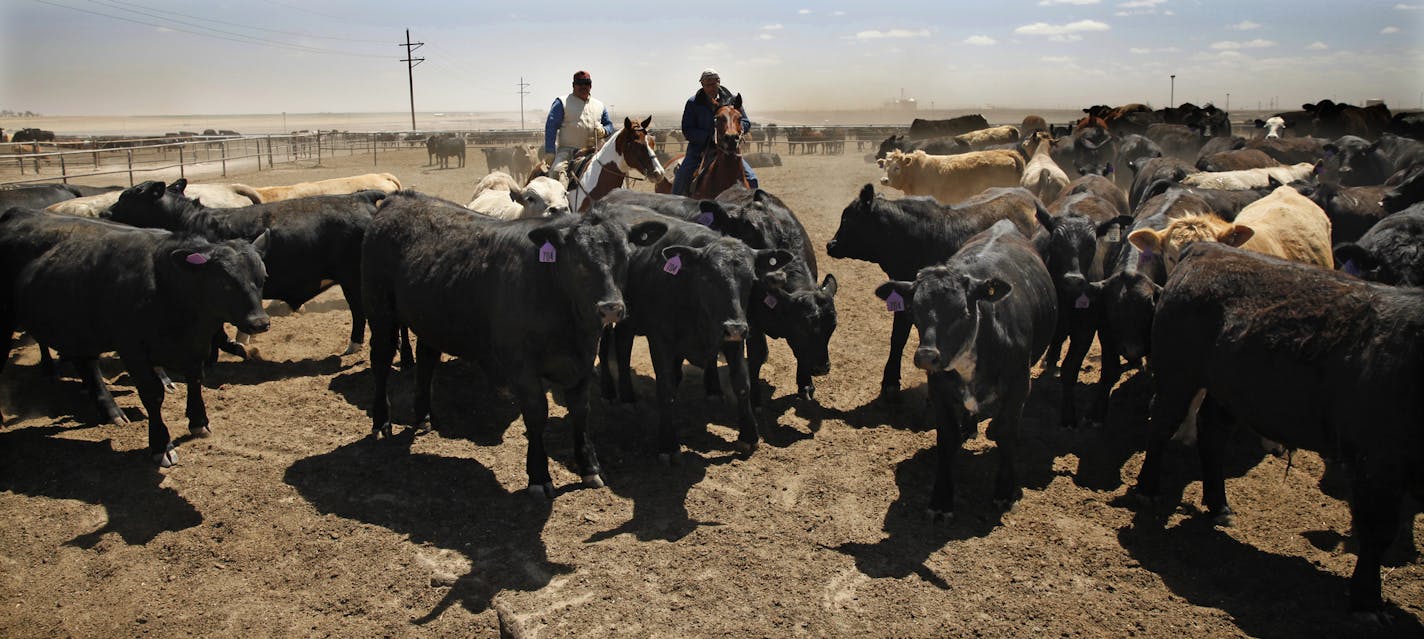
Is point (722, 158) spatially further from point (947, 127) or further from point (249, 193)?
point (947, 127)

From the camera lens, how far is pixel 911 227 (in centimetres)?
856

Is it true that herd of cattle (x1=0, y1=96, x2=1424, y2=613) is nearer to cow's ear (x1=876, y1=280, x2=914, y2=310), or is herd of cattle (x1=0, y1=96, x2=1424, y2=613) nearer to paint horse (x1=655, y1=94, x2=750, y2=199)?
cow's ear (x1=876, y1=280, x2=914, y2=310)

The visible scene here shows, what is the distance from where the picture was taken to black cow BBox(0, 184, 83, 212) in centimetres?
974

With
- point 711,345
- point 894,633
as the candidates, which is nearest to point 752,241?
point 711,345

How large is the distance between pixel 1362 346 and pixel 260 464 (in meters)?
6.64

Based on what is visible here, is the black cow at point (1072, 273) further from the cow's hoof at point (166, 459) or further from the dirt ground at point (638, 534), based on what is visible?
the cow's hoof at point (166, 459)

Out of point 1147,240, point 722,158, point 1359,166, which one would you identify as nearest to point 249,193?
point 722,158

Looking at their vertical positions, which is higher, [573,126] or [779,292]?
[573,126]

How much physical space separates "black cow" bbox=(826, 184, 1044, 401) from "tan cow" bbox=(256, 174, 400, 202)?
651 centimetres

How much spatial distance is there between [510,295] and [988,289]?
2.98 metres

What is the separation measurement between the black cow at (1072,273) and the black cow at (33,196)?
1022 cm

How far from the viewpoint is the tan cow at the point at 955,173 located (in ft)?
55.4

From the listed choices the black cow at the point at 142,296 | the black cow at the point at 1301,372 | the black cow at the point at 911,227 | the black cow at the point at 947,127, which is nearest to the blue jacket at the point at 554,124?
the black cow at the point at 911,227

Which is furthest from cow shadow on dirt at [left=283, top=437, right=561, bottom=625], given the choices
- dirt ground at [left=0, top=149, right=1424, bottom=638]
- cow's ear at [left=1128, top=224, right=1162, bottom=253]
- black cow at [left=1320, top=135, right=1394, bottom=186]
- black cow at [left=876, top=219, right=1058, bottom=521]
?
black cow at [left=1320, top=135, right=1394, bottom=186]
